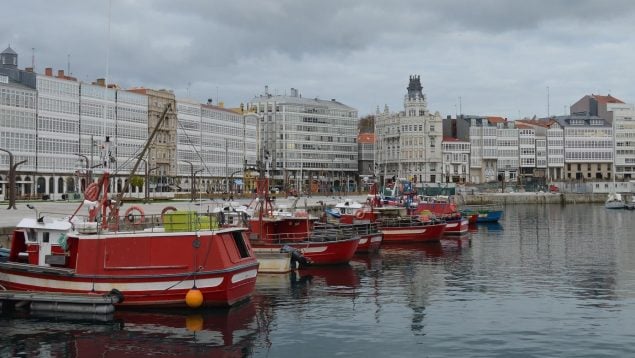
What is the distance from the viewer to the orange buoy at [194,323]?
90.3 ft

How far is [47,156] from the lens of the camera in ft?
365

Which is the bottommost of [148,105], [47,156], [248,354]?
[248,354]

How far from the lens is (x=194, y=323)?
28203 millimetres

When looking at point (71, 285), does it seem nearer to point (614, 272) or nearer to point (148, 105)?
point (614, 272)

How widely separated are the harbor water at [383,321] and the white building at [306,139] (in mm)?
133066

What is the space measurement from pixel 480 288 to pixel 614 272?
10.2 m

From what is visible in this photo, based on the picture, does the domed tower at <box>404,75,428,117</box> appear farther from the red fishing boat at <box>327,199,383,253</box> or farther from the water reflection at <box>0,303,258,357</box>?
the water reflection at <box>0,303,258,357</box>

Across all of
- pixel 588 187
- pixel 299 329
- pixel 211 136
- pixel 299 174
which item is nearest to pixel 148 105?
pixel 211 136

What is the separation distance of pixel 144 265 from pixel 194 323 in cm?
289

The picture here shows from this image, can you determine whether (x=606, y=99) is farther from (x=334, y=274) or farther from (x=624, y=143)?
(x=334, y=274)

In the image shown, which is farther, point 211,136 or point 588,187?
point 588,187

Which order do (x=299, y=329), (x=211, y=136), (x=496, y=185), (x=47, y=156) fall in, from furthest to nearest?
(x=496, y=185), (x=211, y=136), (x=47, y=156), (x=299, y=329)

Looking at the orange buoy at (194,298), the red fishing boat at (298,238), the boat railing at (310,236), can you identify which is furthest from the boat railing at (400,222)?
the orange buoy at (194,298)

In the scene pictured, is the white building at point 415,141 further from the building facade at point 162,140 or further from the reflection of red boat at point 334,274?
the reflection of red boat at point 334,274
